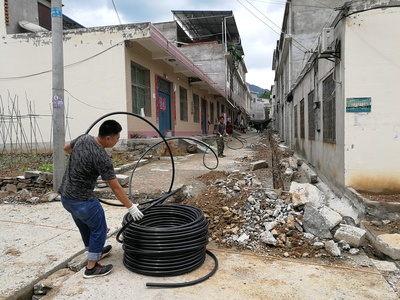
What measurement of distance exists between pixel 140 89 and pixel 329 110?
721 centimetres

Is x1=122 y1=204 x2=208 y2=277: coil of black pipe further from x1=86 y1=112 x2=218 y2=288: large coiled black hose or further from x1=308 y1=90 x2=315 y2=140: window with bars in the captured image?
x1=308 y1=90 x2=315 y2=140: window with bars

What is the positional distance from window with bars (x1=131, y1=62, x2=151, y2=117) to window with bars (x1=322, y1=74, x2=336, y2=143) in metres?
6.52

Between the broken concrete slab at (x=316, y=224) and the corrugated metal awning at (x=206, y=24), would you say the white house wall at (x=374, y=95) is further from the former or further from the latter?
the corrugated metal awning at (x=206, y=24)

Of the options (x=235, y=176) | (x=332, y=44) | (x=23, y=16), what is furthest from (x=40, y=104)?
(x=332, y=44)

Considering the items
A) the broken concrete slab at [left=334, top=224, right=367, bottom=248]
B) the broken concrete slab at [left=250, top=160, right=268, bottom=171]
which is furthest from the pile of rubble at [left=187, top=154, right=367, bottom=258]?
the broken concrete slab at [left=250, top=160, right=268, bottom=171]

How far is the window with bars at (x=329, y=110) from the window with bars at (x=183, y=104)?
974 cm

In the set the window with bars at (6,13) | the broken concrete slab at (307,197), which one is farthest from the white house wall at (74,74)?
the broken concrete slab at (307,197)

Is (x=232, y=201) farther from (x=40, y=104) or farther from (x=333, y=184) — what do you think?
(x=40, y=104)

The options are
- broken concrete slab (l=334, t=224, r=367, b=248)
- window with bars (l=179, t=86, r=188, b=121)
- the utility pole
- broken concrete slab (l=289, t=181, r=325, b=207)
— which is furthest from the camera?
window with bars (l=179, t=86, r=188, b=121)

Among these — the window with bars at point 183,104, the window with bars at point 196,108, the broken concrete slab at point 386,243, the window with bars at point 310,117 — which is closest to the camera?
the broken concrete slab at point 386,243

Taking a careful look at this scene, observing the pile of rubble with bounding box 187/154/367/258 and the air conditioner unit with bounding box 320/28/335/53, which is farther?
the air conditioner unit with bounding box 320/28/335/53

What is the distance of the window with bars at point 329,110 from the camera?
6156 millimetres

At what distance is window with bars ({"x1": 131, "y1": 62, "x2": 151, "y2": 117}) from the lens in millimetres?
10836

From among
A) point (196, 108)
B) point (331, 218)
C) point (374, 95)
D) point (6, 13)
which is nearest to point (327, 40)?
point (374, 95)
